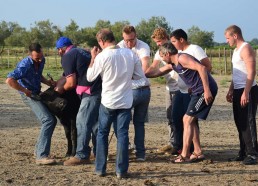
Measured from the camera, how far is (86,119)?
679 centimetres

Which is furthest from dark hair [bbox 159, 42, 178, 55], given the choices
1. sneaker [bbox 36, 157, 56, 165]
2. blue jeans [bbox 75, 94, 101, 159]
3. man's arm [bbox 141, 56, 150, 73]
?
sneaker [bbox 36, 157, 56, 165]

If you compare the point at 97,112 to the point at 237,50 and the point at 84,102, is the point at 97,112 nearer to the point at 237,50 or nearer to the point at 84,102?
the point at 84,102

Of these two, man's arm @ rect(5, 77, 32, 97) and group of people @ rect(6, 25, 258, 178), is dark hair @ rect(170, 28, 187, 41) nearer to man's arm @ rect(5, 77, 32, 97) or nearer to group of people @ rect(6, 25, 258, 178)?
group of people @ rect(6, 25, 258, 178)

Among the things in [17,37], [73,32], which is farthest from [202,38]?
[17,37]

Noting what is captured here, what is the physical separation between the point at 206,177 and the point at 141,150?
135 centimetres

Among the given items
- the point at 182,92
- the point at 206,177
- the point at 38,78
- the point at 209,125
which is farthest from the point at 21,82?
the point at 209,125

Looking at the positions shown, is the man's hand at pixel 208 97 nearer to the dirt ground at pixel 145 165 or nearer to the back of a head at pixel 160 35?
the dirt ground at pixel 145 165

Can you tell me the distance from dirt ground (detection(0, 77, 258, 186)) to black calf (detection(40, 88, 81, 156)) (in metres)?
0.33

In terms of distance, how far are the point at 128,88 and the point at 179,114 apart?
5.34 ft

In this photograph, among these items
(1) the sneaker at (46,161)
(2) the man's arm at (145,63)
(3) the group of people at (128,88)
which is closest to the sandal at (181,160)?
(3) the group of people at (128,88)

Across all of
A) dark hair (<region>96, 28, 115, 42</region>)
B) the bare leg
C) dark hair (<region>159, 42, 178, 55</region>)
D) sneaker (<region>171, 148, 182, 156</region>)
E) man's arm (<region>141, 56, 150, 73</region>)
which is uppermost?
dark hair (<region>96, 28, 115, 42</region>)

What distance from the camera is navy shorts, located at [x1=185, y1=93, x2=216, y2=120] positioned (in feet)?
22.2

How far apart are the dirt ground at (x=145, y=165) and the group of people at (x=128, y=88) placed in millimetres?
222

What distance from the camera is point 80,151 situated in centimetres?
692
